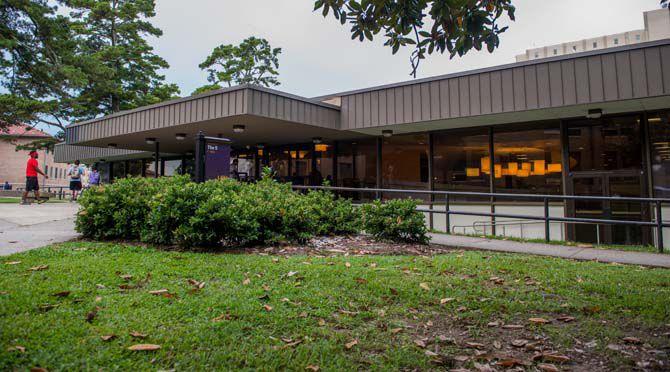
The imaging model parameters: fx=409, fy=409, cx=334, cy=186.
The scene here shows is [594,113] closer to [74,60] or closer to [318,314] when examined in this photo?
[318,314]

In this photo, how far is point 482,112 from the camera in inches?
415

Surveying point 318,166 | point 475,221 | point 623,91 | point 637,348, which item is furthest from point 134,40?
point 637,348

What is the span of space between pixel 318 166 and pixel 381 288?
12648 mm

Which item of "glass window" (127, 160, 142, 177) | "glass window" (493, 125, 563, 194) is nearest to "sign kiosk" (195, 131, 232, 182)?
"glass window" (493, 125, 563, 194)

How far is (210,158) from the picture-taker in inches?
331

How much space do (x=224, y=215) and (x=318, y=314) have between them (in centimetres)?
278

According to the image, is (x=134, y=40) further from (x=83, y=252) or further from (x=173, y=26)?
(x=83, y=252)

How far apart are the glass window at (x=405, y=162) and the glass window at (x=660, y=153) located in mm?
5977

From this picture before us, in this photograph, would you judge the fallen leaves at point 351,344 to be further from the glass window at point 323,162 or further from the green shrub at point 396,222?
the glass window at point 323,162

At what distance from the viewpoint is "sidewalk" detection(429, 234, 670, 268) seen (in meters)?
5.80

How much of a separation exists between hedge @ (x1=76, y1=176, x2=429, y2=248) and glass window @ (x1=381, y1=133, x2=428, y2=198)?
6.36 metres

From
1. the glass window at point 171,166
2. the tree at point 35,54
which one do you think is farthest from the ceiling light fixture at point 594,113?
the tree at point 35,54

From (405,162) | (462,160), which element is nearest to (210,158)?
(405,162)

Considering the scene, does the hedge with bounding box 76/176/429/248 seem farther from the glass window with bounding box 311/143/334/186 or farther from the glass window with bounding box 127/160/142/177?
the glass window with bounding box 127/160/142/177
